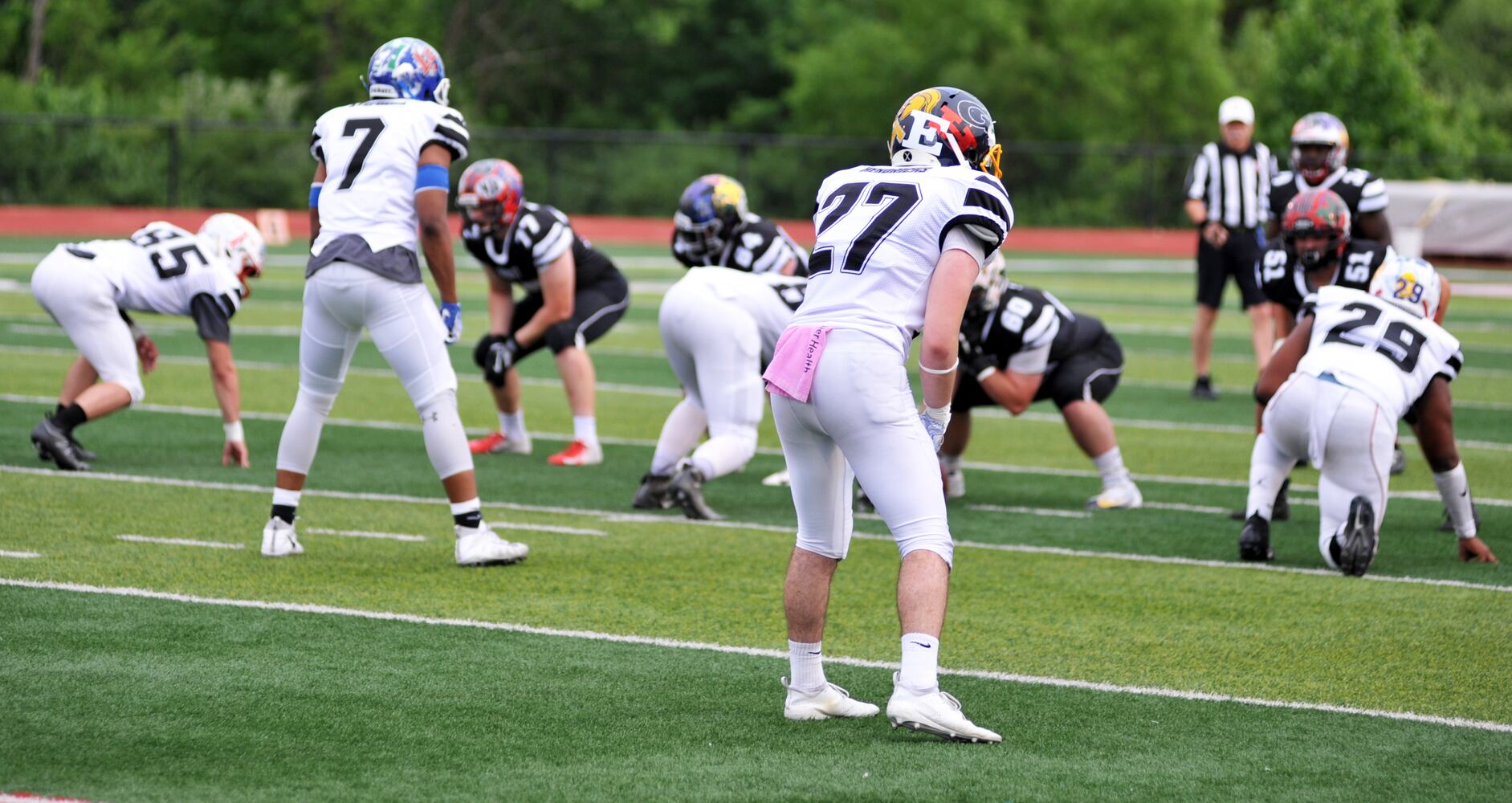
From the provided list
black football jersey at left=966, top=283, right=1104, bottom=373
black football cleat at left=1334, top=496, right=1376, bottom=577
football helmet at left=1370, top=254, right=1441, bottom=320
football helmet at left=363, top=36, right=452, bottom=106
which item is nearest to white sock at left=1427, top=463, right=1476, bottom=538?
black football cleat at left=1334, top=496, right=1376, bottom=577

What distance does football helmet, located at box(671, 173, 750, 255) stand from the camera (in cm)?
806

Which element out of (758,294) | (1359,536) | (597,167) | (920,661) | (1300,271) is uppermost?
(1300,271)

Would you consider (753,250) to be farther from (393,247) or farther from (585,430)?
(393,247)

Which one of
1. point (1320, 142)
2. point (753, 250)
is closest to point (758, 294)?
point (753, 250)

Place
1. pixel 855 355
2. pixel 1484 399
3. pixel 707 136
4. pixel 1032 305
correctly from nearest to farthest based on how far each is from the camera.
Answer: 1. pixel 855 355
2. pixel 1032 305
3. pixel 1484 399
4. pixel 707 136

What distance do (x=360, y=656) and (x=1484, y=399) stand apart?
976cm

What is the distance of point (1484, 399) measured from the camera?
1238 cm

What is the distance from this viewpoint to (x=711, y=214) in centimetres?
807

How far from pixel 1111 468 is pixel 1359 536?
181 centimetres

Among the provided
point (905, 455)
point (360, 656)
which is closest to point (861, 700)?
point (905, 455)

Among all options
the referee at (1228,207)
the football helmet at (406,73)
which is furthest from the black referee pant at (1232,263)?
the football helmet at (406,73)

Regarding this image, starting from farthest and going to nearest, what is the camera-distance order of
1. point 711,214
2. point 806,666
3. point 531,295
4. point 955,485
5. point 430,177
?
1. point 531,295
2. point 955,485
3. point 711,214
4. point 430,177
5. point 806,666

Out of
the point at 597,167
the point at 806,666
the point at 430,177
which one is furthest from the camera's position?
the point at 597,167

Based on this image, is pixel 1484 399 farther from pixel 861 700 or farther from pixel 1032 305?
pixel 861 700
